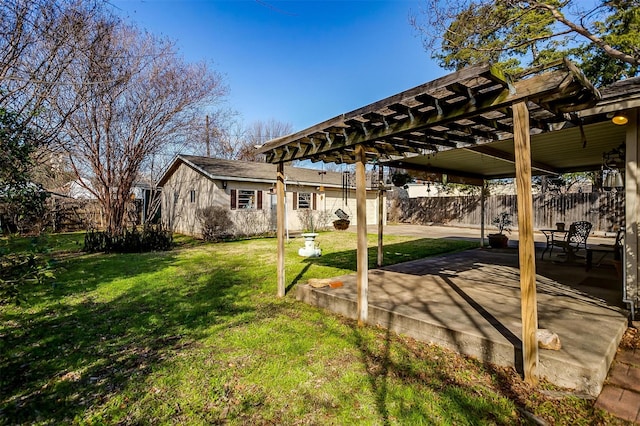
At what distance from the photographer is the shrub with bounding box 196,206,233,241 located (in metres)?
13.1

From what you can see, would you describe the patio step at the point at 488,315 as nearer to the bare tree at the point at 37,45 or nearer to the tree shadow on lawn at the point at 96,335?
the tree shadow on lawn at the point at 96,335

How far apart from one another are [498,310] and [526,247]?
1614 mm

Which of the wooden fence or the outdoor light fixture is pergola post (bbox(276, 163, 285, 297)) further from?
the wooden fence

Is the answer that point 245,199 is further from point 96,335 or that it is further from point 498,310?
point 498,310

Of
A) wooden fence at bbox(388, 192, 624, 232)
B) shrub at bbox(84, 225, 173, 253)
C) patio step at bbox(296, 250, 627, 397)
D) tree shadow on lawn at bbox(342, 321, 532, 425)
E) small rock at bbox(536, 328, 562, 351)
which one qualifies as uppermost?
wooden fence at bbox(388, 192, 624, 232)

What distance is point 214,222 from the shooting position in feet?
43.1

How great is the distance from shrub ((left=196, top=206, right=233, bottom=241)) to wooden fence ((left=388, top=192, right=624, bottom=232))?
1223 cm

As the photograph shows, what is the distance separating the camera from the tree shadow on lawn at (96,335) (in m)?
2.65

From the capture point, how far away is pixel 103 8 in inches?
256

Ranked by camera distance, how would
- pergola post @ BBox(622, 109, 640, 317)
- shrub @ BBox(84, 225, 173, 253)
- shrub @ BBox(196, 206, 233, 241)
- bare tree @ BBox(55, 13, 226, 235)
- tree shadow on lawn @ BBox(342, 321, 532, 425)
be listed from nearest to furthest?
tree shadow on lawn @ BBox(342, 321, 532, 425) < pergola post @ BBox(622, 109, 640, 317) < bare tree @ BBox(55, 13, 226, 235) < shrub @ BBox(84, 225, 173, 253) < shrub @ BBox(196, 206, 233, 241)

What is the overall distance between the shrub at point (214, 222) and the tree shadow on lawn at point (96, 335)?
6.20 metres

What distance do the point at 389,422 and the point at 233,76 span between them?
13.6 meters

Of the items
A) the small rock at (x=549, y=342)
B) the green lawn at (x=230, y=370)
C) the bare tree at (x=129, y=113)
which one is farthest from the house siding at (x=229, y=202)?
the small rock at (x=549, y=342)

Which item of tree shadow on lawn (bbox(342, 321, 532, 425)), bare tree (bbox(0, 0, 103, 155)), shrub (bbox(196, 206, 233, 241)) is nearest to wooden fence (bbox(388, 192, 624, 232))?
tree shadow on lawn (bbox(342, 321, 532, 425))
